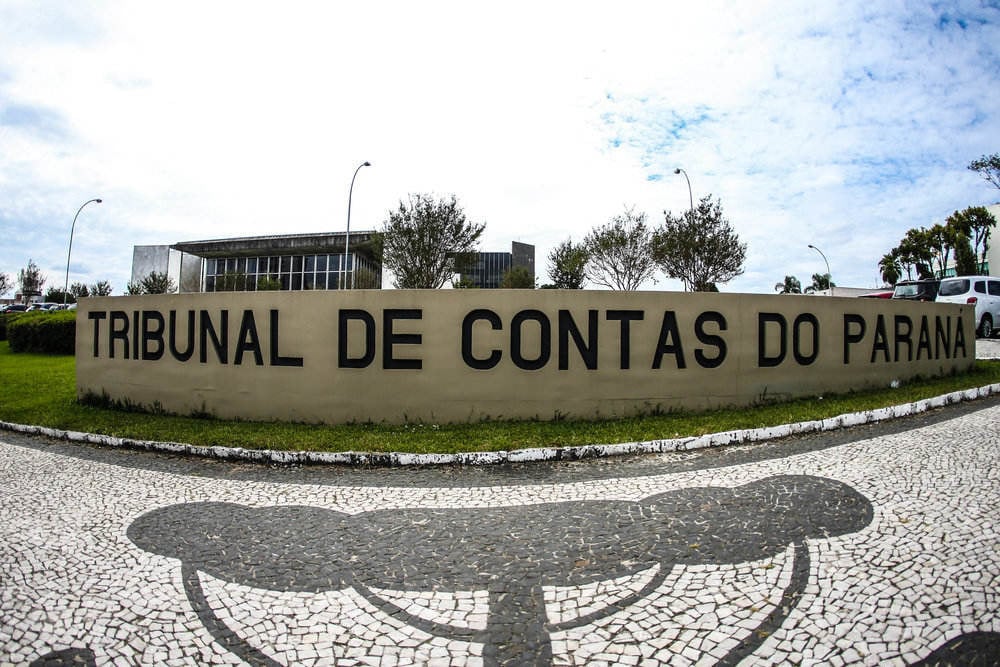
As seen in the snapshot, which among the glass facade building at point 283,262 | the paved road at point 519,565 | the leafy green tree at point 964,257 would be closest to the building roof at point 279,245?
the glass facade building at point 283,262

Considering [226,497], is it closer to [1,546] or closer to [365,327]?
[1,546]

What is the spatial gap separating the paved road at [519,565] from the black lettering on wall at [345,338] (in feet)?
6.95

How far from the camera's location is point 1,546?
3.21 meters

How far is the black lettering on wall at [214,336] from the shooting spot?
23.6ft

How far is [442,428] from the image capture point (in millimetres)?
6227

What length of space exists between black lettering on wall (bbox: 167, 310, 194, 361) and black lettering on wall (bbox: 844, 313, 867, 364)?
959 cm

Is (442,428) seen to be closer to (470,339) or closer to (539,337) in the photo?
(470,339)

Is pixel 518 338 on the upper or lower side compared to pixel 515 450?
upper

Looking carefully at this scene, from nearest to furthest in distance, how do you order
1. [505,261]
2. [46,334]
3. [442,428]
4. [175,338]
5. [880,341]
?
[442,428], [175,338], [880,341], [46,334], [505,261]

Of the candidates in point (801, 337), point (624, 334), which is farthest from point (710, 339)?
point (801, 337)

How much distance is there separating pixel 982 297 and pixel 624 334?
1636 cm

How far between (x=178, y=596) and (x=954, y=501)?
15.9 ft

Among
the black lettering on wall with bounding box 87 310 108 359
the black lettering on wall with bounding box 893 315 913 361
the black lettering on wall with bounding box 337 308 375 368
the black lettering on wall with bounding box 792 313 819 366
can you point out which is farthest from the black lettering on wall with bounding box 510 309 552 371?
the black lettering on wall with bounding box 87 310 108 359

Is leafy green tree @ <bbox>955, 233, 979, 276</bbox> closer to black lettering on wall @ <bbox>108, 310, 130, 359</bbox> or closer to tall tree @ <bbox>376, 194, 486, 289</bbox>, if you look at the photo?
tall tree @ <bbox>376, 194, 486, 289</bbox>
